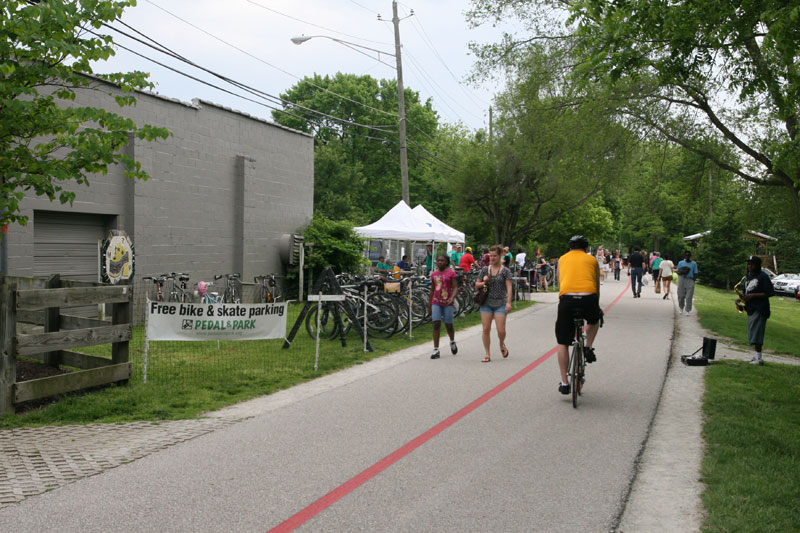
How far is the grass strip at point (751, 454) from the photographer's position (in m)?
4.43

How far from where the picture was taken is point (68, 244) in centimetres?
1446

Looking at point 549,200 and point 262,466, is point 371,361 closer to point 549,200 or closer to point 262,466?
point 262,466

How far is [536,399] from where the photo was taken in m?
8.22

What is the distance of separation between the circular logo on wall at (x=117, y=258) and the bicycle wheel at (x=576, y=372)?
10752mm

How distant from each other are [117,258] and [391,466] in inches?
449

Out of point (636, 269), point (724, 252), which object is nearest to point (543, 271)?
point (636, 269)

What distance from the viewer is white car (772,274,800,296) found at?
148ft

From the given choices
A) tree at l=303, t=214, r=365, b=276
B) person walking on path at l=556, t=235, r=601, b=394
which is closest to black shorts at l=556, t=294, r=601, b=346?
person walking on path at l=556, t=235, r=601, b=394

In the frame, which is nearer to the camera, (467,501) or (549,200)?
(467,501)

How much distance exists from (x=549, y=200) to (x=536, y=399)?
101 ft

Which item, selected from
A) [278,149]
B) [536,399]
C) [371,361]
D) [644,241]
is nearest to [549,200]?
[278,149]

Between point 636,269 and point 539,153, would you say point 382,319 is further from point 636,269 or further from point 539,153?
point 636,269

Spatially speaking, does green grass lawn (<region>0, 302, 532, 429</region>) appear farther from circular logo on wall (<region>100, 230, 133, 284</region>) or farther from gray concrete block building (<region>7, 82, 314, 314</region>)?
gray concrete block building (<region>7, 82, 314, 314</region>)

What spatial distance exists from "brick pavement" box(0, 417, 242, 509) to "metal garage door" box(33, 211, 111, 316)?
8.08 metres
